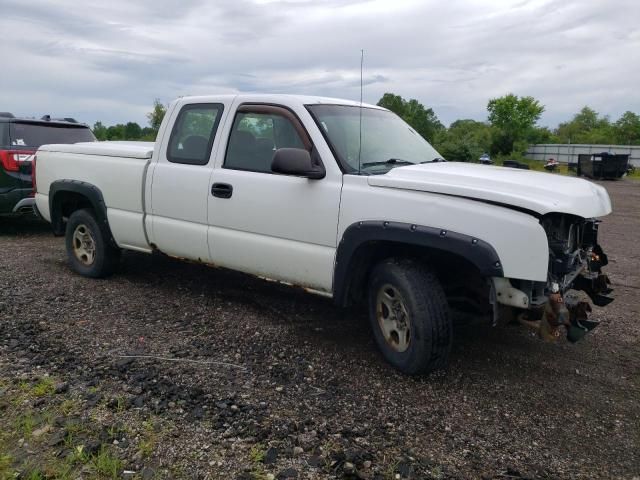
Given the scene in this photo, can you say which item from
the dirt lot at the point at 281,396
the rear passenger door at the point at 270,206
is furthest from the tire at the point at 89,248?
the rear passenger door at the point at 270,206

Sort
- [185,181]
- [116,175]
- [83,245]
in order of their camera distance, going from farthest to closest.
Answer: [83,245], [116,175], [185,181]

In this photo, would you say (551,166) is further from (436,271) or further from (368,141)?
(436,271)

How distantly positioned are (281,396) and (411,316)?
96cm

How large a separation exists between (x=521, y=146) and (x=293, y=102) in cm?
4819

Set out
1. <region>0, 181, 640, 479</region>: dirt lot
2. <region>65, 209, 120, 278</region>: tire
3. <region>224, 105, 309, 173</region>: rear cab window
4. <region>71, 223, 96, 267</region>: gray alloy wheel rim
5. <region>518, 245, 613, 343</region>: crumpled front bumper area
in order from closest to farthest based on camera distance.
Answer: <region>0, 181, 640, 479</region>: dirt lot → <region>518, 245, 613, 343</region>: crumpled front bumper area → <region>224, 105, 309, 173</region>: rear cab window → <region>65, 209, 120, 278</region>: tire → <region>71, 223, 96, 267</region>: gray alloy wheel rim

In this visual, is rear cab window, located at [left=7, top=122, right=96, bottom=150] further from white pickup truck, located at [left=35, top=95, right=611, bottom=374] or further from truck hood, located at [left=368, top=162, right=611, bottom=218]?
truck hood, located at [left=368, top=162, right=611, bottom=218]

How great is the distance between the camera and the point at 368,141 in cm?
455

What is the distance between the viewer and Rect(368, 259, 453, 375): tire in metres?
3.71

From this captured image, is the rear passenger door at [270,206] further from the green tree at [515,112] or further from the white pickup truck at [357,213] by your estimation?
the green tree at [515,112]

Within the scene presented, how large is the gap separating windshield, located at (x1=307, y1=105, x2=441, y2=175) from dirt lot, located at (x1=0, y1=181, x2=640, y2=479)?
141cm

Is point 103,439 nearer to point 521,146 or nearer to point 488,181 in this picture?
point 488,181

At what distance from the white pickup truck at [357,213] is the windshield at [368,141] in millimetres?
14

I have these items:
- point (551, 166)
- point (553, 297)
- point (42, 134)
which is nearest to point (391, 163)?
Answer: point (553, 297)

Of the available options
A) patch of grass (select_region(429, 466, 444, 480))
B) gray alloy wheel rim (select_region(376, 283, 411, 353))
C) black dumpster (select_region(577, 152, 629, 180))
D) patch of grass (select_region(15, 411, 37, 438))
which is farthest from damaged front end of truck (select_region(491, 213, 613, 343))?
black dumpster (select_region(577, 152, 629, 180))
